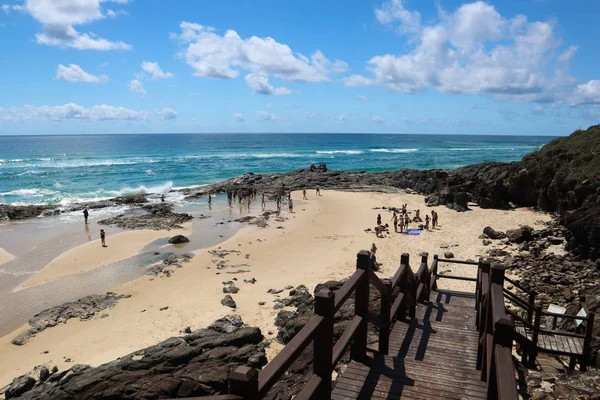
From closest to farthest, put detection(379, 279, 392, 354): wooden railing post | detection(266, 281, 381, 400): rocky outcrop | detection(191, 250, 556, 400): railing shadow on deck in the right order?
detection(191, 250, 556, 400): railing shadow on deck < detection(379, 279, 392, 354): wooden railing post < detection(266, 281, 381, 400): rocky outcrop

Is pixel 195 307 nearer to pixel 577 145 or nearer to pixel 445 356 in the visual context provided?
pixel 445 356

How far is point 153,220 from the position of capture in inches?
1218

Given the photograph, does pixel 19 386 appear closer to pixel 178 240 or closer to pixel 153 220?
pixel 178 240

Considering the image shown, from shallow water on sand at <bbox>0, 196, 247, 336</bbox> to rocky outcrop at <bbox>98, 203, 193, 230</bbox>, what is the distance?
942 millimetres

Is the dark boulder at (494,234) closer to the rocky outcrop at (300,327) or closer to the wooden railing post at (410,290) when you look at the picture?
the rocky outcrop at (300,327)

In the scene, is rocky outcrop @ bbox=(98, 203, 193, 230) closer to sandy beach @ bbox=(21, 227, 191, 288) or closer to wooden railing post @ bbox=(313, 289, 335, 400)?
Result: sandy beach @ bbox=(21, 227, 191, 288)

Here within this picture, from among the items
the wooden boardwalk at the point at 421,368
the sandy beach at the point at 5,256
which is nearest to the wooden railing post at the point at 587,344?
the wooden boardwalk at the point at 421,368

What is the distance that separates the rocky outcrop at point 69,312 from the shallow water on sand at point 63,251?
3.13 feet

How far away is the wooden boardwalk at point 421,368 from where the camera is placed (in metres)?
4.45

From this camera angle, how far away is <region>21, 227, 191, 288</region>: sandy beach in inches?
779

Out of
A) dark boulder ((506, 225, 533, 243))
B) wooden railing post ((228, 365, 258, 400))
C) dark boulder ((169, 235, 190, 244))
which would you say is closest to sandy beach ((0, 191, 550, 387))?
dark boulder ((506, 225, 533, 243))

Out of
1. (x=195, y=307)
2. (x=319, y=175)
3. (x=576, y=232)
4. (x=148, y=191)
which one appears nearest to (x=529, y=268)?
(x=576, y=232)

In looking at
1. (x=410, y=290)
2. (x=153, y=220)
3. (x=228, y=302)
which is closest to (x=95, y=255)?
(x=153, y=220)

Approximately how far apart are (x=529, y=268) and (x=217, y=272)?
43.2 feet
